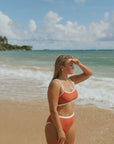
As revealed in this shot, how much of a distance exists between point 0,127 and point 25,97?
2.51 meters

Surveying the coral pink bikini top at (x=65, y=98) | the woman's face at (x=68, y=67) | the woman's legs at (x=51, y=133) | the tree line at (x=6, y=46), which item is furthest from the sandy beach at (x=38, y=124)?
the tree line at (x=6, y=46)

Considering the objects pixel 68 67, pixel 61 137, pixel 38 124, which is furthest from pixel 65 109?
pixel 38 124

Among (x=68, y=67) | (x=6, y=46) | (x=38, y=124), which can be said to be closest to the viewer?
(x=68, y=67)

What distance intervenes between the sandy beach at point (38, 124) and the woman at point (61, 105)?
70.7 inches

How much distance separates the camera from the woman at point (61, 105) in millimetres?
2182

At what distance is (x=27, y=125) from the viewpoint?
15.1 ft

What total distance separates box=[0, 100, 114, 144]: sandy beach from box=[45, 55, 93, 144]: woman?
5.90 feet

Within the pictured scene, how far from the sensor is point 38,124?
185 inches

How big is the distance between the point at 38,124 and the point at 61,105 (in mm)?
2654

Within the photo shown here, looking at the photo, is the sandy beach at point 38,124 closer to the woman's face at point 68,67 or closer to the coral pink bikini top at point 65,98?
the coral pink bikini top at point 65,98

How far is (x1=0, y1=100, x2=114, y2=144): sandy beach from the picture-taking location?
158 inches

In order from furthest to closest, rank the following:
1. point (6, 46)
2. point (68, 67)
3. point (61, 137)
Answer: point (6, 46), point (68, 67), point (61, 137)

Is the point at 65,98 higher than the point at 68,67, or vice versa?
the point at 68,67

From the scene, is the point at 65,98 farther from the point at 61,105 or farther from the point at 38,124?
the point at 38,124
